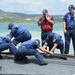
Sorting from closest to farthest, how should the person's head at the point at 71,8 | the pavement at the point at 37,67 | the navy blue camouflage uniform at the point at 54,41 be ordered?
the pavement at the point at 37,67 → the person's head at the point at 71,8 → the navy blue camouflage uniform at the point at 54,41

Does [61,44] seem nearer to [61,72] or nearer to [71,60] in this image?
[71,60]

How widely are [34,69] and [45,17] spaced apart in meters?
2.32

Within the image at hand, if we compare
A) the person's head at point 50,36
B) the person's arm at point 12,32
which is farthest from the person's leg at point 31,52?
the person's arm at point 12,32

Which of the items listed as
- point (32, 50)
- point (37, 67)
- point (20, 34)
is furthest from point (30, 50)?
point (20, 34)

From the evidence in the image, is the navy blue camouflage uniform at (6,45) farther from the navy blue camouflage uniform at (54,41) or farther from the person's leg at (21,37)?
the navy blue camouflage uniform at (54,41)

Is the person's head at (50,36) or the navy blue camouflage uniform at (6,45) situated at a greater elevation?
the person's head at (50,36)

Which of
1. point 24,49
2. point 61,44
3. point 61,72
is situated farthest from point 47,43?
point 61,72

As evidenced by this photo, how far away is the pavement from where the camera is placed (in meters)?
8.63

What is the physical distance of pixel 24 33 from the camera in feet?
35.2

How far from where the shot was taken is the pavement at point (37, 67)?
8633mm

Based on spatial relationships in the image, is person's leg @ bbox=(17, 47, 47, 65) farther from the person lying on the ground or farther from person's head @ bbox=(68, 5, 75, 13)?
person's head @ bbox=(68, 5, 75, 13)

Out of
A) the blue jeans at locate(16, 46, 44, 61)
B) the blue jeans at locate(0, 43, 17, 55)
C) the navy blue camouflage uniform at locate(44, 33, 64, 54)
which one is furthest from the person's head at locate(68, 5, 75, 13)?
the blue jeans at locate(0, 43, 17, 55)

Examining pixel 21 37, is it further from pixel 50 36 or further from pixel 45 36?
pixel 50 36

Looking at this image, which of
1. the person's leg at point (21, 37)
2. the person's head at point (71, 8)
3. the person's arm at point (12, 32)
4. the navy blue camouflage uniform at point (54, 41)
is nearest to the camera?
the person's head at point (71, 8)
